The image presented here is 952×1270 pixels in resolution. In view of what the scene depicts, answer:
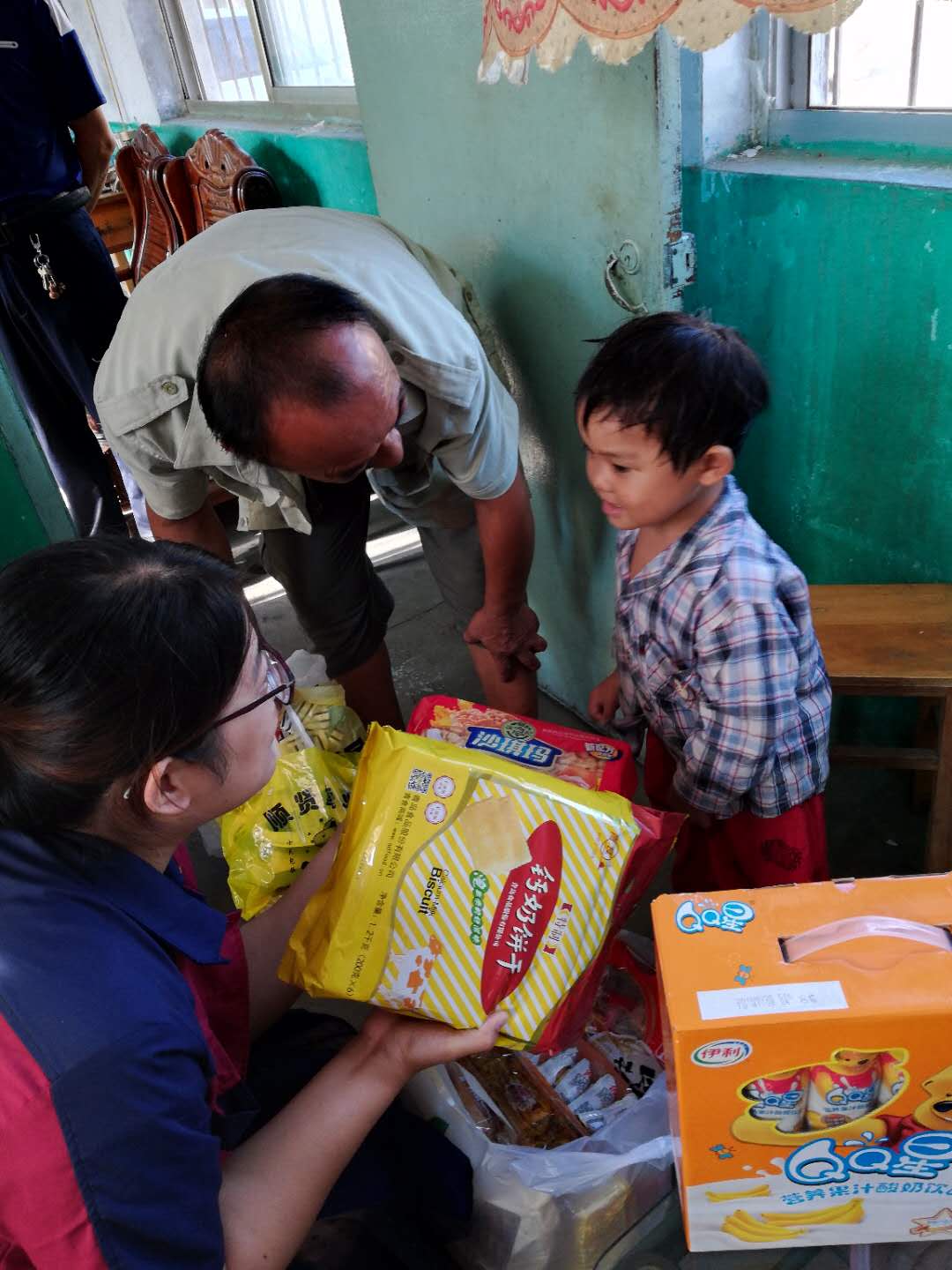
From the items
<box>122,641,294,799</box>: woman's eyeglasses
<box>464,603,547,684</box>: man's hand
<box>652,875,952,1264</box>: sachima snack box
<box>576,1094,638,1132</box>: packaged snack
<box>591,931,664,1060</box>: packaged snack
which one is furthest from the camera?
<box>464,603,547,684</box>: man's hand

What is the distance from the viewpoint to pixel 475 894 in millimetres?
929

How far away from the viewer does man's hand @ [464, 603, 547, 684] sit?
1.75 meters

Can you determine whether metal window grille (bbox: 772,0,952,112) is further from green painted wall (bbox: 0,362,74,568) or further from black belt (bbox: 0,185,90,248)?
black belt (bbox: 0,185,90,248)

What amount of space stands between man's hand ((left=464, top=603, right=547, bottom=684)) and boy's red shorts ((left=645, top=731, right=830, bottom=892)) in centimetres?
39

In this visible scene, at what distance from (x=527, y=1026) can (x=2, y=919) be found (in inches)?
20.2

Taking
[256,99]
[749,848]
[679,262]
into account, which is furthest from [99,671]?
[256,99]

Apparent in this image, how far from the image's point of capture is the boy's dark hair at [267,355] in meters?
1.19

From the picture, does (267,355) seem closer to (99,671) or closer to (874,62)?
(99,671)

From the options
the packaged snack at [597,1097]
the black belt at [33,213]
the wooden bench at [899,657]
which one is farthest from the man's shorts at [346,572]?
the black belt at [33,213]

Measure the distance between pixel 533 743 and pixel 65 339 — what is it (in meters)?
2.16

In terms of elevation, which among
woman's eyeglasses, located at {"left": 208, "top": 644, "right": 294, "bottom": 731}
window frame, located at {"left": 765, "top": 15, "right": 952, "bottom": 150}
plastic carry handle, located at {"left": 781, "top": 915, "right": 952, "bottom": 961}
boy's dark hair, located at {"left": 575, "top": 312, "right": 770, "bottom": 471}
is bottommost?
plastic carry handle, located at {"left": 781, "top": 915, "right": 952, "bottom": 961}

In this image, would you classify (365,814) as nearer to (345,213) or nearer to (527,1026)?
(527,1026)

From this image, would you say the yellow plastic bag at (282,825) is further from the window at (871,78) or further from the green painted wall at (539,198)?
the window at (871,78)

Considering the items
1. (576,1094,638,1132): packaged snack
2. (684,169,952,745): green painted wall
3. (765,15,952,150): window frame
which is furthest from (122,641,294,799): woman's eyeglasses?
(765,15,952,150): window frame
